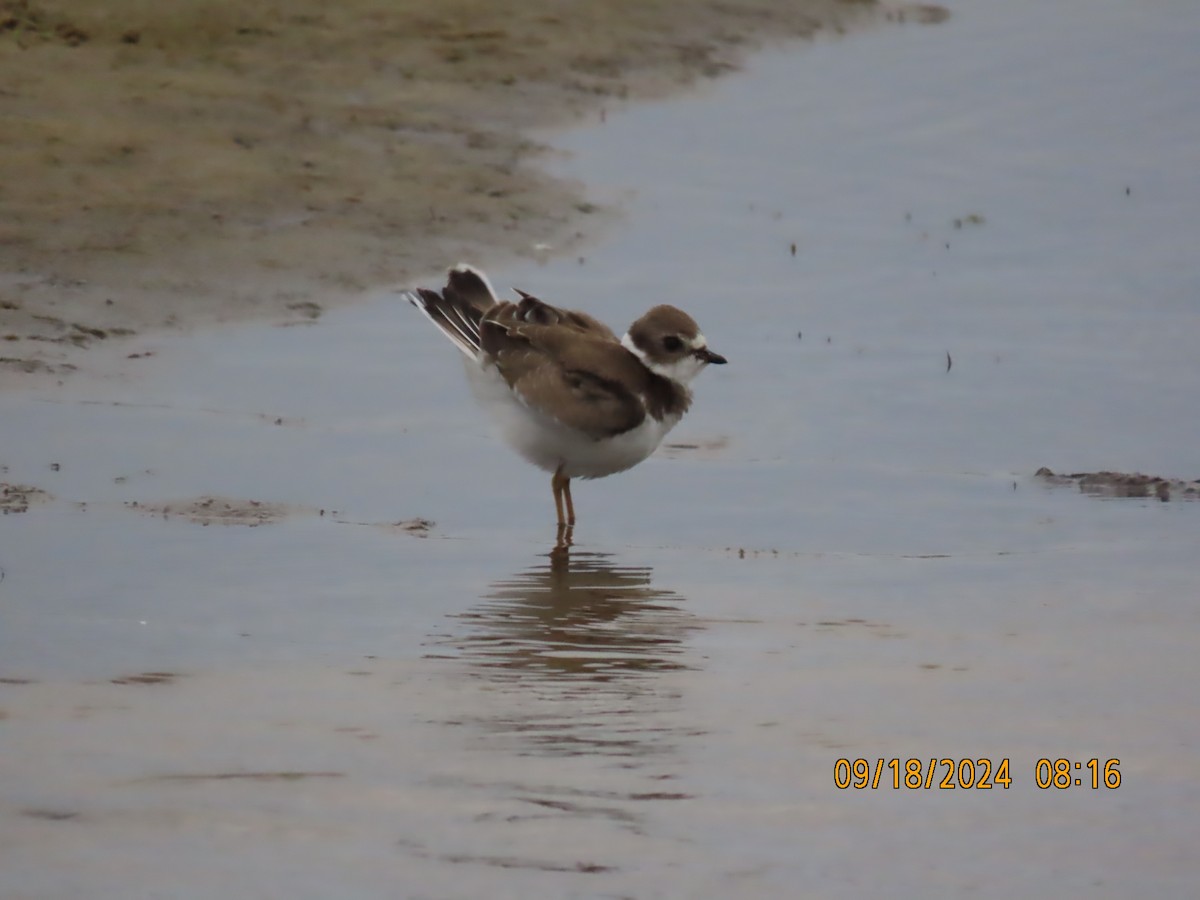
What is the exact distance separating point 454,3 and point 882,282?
16.9 ft

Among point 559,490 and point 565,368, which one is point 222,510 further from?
point 565,368

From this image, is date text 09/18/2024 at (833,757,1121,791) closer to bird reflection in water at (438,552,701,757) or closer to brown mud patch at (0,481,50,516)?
bird reflection in water at (438,552,701,757)

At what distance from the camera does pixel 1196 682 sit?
18.3 ft

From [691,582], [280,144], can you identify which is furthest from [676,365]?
[280,144]

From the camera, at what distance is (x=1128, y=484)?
8.01 metres

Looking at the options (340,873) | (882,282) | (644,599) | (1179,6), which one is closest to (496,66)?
(882,282)

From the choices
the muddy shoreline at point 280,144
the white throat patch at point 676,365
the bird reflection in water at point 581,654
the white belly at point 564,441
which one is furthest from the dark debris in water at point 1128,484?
the muddy shoreline at point 280,144

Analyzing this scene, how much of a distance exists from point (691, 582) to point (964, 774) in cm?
221

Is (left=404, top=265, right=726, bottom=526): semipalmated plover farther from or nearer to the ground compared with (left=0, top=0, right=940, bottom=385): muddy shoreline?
nearer to the ground

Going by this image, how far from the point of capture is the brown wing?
788 centimetres

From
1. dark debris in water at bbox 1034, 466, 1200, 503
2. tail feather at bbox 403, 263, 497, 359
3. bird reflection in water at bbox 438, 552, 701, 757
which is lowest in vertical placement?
bird reflection in water at bbox 438, 552, 701, 757

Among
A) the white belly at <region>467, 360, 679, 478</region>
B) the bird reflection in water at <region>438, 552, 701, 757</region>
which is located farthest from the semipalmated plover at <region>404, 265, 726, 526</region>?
the bird reflection in water at <region>438, 552, 701, 757</region>

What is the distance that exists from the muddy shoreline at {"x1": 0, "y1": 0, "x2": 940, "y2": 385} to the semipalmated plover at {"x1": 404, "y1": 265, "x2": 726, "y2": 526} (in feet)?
5.62

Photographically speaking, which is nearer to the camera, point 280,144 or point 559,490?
point 559,490
